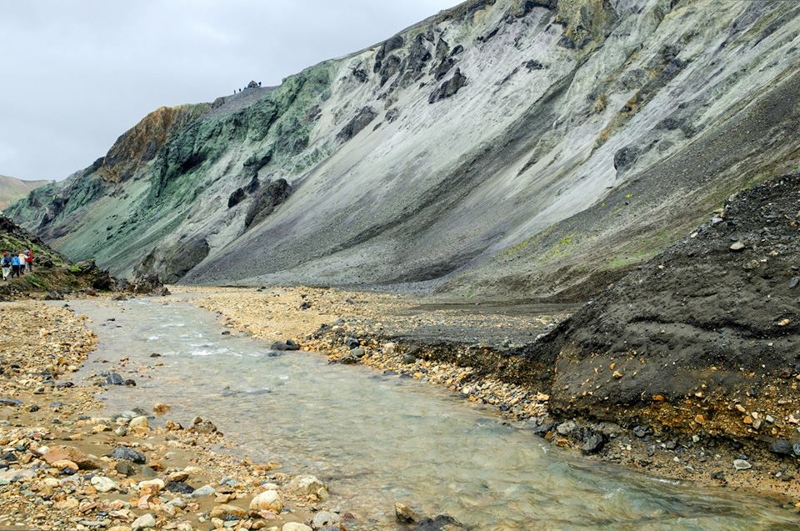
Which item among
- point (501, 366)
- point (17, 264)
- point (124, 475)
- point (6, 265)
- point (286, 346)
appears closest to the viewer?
point (124, 475)

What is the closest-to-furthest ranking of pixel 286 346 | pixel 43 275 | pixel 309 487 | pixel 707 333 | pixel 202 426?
pixel 309 487 → pixel 707 333 → pixel 202 426 → pixel 286 346 → pixel 43 275

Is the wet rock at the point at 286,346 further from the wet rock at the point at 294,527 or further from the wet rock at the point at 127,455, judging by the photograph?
the wet rock at the point at 294,527

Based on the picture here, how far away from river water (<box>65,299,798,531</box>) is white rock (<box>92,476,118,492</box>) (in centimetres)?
240

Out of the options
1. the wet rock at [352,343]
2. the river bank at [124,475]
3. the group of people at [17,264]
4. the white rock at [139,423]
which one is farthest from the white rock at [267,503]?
the group of people at [17,264]

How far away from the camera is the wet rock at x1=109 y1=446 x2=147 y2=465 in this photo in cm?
699

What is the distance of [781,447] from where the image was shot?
7.00m

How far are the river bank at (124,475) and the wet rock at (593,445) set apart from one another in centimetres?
404

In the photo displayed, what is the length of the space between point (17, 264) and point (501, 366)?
29325 mm

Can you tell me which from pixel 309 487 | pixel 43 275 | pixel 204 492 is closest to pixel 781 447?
pixel 309 487

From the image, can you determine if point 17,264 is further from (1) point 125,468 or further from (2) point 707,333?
(2) point 707,333

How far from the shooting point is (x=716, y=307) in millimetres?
8773

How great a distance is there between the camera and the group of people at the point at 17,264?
95.0ft

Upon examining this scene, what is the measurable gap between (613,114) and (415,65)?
43.9 m

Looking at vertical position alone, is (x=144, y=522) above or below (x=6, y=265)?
below
